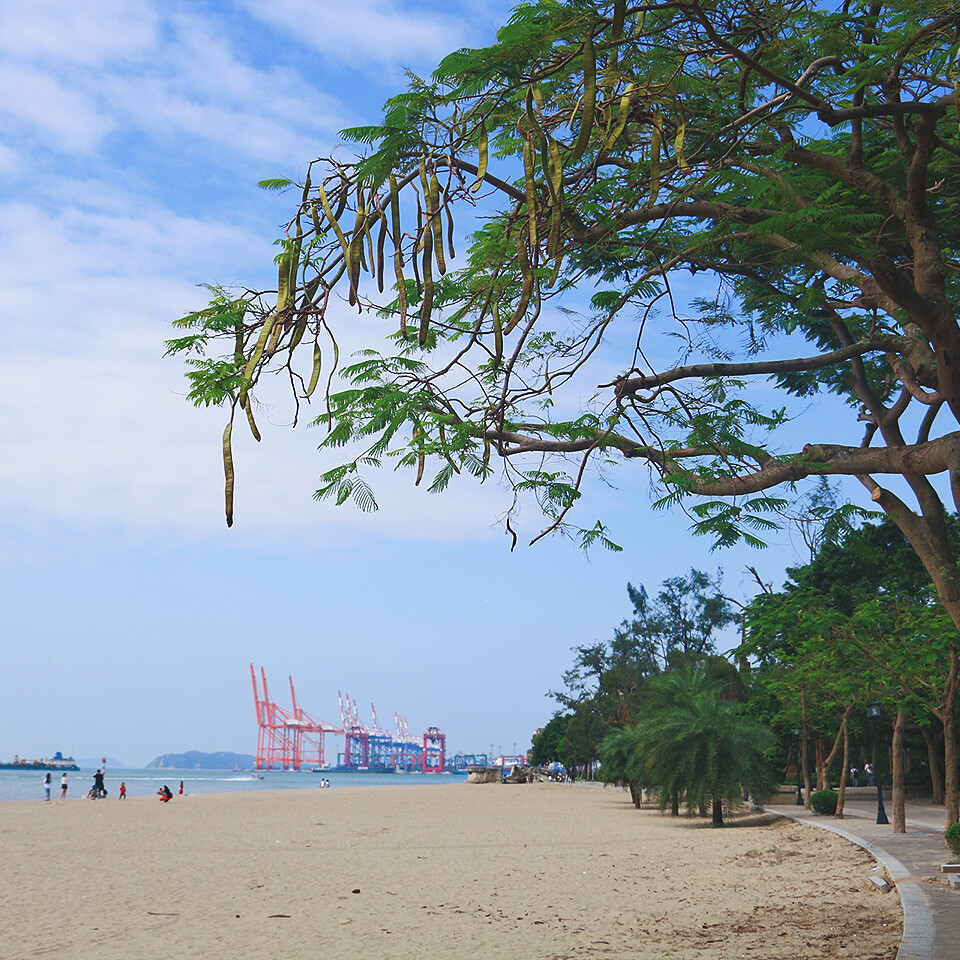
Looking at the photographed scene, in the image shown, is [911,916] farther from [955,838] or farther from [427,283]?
[427,283]

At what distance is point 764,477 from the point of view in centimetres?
680

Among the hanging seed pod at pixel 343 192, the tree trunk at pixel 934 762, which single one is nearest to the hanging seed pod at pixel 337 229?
the hanging seed pod at pixel 343 192

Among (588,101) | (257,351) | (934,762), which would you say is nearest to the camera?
(257,351)

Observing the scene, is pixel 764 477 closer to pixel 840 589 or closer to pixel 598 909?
pixel 598 909

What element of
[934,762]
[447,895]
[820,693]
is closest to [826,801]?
[820,693]

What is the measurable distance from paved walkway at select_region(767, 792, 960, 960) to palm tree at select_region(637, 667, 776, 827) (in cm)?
172

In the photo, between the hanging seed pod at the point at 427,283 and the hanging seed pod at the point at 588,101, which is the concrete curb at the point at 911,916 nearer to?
the hanging seed pod at the point at 427,283

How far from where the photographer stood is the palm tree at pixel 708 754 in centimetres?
2289

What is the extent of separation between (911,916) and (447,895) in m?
5.94

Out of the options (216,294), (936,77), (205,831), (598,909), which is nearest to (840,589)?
(205,831)

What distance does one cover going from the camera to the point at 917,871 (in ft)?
38.2

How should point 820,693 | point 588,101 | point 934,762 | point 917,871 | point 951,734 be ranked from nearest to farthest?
point 588,101 → point 917,871 → point 951,734 → point 820,693 → point 934,762

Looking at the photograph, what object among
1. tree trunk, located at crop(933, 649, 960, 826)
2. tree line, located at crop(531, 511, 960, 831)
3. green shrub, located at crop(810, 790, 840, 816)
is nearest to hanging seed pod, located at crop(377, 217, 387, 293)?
tree line, located at crop(531, 511, 960, 831)

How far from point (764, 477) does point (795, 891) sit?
24.0ft
